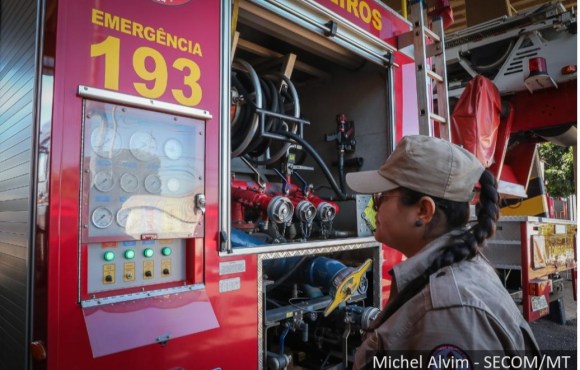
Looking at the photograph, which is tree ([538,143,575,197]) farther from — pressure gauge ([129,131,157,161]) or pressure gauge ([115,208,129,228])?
pressure gauge ([115,208,129,228])

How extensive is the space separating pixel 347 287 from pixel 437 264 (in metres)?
1.60

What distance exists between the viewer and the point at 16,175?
1.91m

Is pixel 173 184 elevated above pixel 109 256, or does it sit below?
above

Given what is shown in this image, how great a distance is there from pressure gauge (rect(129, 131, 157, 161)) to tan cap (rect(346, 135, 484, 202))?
1014mm

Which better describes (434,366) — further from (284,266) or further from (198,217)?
(284,266)

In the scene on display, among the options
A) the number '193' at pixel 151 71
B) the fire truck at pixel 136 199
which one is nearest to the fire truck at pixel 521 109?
the fire truck at pixel 136 199

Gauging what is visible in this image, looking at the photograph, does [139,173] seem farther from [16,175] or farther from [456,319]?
[456,319]

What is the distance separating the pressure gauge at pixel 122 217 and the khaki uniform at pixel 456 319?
41.7 inches

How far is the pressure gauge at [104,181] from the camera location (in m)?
1.66

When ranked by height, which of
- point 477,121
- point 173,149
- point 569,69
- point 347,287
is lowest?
point 347,287

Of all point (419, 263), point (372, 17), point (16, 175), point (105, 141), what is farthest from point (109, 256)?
point (372, 17)

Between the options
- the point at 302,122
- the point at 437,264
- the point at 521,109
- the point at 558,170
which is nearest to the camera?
the point at 437,264

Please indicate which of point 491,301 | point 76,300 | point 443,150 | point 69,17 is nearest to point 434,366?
point 491,301

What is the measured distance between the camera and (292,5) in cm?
254
